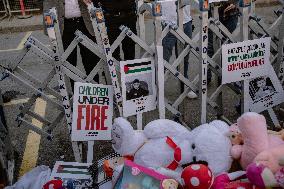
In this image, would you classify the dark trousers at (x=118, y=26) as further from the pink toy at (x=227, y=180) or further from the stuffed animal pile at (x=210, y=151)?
the pink toy at (x=227, y=180)

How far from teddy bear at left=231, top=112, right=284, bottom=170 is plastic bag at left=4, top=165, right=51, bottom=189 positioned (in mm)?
1733

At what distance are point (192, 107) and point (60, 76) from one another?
2117mm

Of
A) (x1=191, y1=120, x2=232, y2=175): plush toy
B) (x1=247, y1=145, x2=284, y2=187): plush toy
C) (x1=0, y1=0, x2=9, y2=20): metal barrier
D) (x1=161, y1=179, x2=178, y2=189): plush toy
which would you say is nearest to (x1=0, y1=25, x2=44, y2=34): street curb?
(x1=0, y1=0, x2=9, y2=20): metal barrier

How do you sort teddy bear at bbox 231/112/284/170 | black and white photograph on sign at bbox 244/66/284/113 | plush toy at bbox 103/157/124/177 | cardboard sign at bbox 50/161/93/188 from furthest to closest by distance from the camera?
black and white photograph on sign at bbox 244/66/284/113
cardboard sign at bbox 50/161/93/188
plush toy at bbox 103/157/124/177
teddy bear at bbox 231/112/284/170

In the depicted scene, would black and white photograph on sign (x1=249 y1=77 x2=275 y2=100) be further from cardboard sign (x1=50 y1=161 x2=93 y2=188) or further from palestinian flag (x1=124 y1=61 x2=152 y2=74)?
cardboard sign (x1=50 y1=161 x2=93 y2=188)

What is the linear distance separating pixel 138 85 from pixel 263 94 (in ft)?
4.63

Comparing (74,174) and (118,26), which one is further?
(118,26)

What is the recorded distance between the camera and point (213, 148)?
10.5 ft

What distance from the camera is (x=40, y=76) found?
6891mm

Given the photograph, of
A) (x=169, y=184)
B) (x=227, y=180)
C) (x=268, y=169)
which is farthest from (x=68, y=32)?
(x=268, y=169)

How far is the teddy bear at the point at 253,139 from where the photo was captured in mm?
3133

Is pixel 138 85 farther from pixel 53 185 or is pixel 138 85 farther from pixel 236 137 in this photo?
pixel 53 185

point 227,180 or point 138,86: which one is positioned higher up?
point 138,86

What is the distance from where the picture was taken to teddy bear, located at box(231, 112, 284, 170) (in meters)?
3.13
